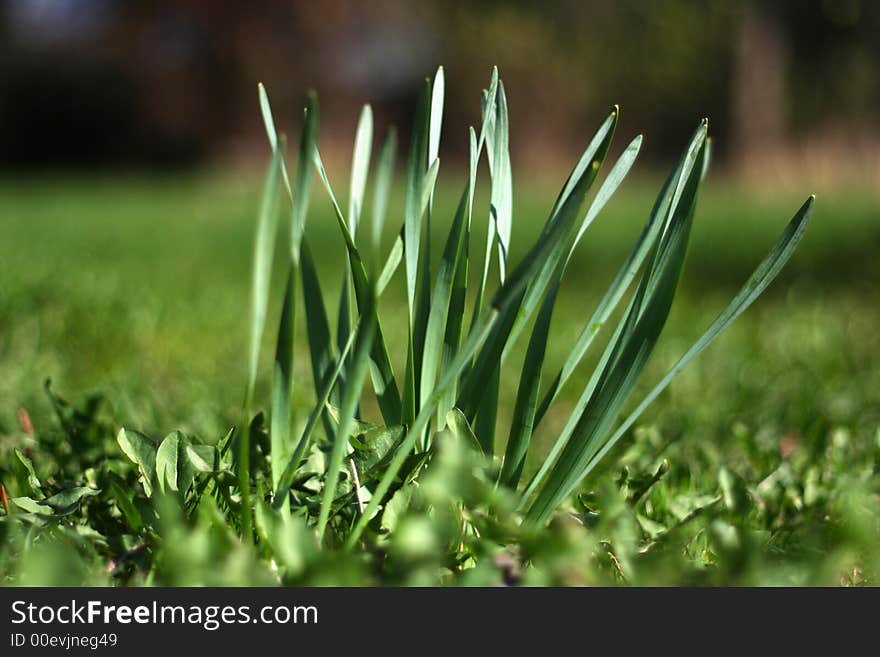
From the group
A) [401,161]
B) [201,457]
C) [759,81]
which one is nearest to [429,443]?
[201,457]

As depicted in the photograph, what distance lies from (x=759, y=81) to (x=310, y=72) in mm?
9879

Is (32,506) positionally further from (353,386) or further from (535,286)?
(535,286)

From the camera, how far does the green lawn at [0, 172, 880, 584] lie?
103cm

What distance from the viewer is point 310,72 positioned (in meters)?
21.2

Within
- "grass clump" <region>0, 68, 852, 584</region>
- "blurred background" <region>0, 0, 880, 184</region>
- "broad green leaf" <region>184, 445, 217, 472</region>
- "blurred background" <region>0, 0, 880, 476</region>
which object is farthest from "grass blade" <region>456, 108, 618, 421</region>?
"blurred background" <region>0, 0, 880, 184</region>

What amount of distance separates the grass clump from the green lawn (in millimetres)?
78

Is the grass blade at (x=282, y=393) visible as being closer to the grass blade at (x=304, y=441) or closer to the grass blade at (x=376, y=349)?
the grass blade at (x=304, y=441)

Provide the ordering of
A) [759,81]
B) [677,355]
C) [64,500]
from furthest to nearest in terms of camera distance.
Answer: [759,81] < [677,355] < [64,500]

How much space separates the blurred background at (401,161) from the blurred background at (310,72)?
0.06 m

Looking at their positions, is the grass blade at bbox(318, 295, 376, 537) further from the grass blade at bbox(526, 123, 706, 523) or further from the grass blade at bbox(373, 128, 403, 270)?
the grass blade at bbox(526, 123, 706, 523)

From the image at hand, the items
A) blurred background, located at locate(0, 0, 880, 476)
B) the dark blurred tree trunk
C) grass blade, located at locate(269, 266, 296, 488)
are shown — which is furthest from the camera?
the dark blurred tree trunk

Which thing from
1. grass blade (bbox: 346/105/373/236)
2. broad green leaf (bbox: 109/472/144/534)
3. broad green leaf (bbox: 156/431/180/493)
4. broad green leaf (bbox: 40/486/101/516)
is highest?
→ grass blade (bbox: 346/105/373/236)
